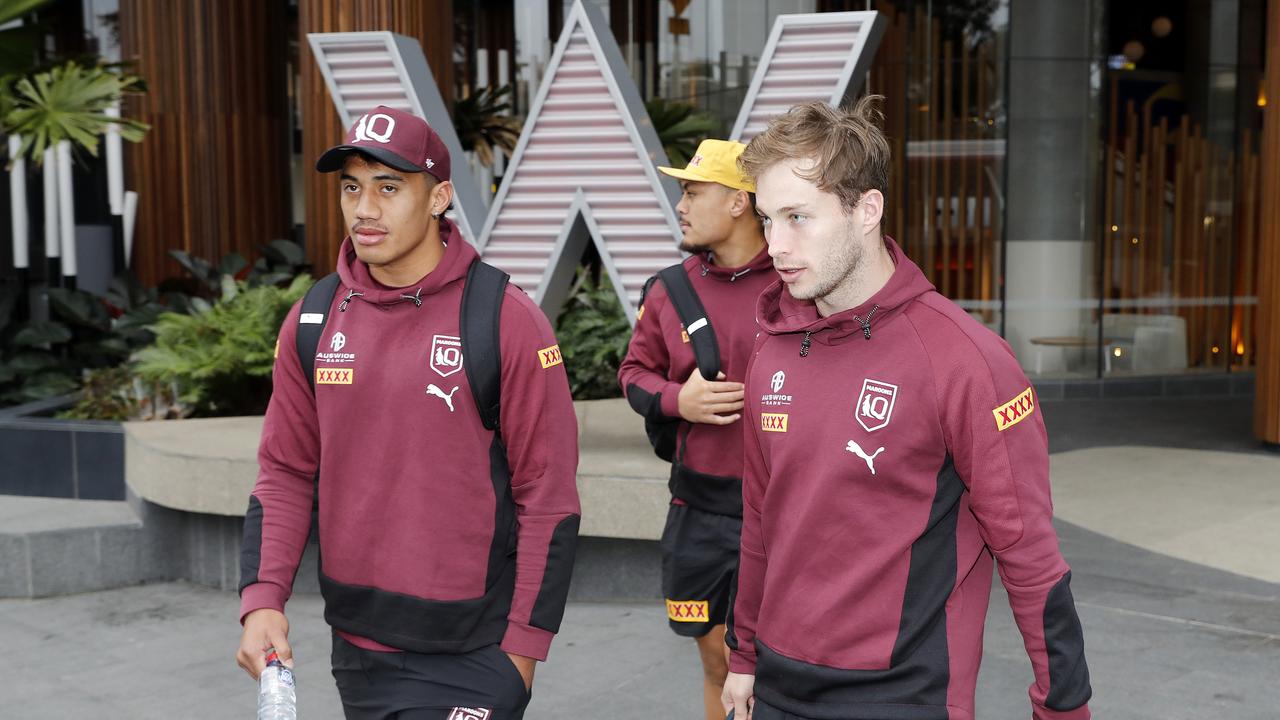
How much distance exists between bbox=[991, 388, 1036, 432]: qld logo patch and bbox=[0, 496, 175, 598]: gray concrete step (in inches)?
250

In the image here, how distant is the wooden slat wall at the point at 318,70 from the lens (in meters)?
10.2

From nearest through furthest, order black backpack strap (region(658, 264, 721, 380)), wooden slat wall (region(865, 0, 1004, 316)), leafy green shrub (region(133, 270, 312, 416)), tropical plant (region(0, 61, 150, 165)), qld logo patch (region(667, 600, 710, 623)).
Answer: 1. black backpack strap (region(658, 264, 721, 380))
2. qld logo patch (region(667, 600, 710, 623))
3. leafy green shrub (region(133, 270, 312, 416))
4. tropical plant (region(0, 61, 150, 165))
5. wooden slat wall (region(865, 0, 1004, 316))

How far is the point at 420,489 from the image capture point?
300cm

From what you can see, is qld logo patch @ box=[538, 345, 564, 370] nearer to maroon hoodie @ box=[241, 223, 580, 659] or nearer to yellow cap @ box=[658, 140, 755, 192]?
maroon hoodie @ box=[241, 223, 580, 659]

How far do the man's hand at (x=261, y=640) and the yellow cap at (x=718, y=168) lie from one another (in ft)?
6.44

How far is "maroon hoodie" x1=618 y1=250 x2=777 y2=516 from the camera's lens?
430 centimetres

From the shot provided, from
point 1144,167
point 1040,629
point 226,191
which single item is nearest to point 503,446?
point 1040,629

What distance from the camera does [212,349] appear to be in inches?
356

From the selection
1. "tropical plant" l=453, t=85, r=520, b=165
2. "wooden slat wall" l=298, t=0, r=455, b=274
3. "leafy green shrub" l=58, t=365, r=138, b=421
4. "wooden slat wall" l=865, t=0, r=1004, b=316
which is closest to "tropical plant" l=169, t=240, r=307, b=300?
"wooden slat wall" l=298, t=0, r=455, b=274

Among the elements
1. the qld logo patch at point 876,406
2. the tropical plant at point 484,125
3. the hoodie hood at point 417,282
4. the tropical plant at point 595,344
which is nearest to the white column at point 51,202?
the tropical plant at point 595,344

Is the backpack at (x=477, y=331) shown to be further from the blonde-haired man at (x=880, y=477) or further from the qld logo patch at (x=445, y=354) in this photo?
the blonde-haired man at (x=880, y=477)

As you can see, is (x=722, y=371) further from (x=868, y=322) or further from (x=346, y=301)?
(x=868, y=322)

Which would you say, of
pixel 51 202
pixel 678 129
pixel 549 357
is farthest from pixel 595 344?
pixel 549 357

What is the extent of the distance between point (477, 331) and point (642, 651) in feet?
11.5
